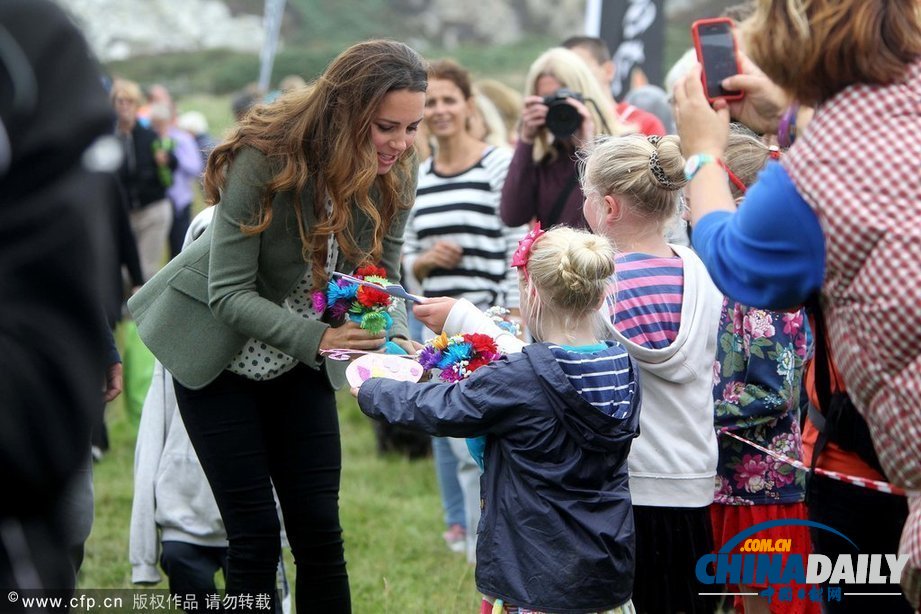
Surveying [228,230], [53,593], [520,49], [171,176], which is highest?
[53,593]

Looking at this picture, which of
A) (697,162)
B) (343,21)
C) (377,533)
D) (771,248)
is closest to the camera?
(771,248)

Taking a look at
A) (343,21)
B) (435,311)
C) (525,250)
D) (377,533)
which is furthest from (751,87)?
(343,21)

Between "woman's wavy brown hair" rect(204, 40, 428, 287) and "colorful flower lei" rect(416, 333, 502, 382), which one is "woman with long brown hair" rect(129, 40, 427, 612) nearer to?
"woman's wavy brown hair" rect(204, 40, 428, 287)

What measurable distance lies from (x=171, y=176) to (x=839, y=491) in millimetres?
9284

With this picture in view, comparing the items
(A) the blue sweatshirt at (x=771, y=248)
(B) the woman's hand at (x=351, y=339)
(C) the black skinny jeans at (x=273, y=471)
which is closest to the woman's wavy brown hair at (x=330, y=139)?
(B) the woman's hand at (x=351, y=339)

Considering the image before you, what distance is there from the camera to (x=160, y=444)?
4.04 metres

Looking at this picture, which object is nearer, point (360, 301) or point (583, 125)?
point (360, 301)

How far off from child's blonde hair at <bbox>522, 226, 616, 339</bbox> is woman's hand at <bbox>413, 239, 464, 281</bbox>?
2316 mm

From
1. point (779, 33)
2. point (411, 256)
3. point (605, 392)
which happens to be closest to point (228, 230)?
point (605, 392)

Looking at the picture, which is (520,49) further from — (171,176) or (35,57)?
(35,57)

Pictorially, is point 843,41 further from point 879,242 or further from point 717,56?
point 717,56

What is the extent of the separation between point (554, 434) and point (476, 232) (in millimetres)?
2594

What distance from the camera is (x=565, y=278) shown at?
2803mm

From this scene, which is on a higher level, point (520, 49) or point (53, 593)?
point (53, 593)
